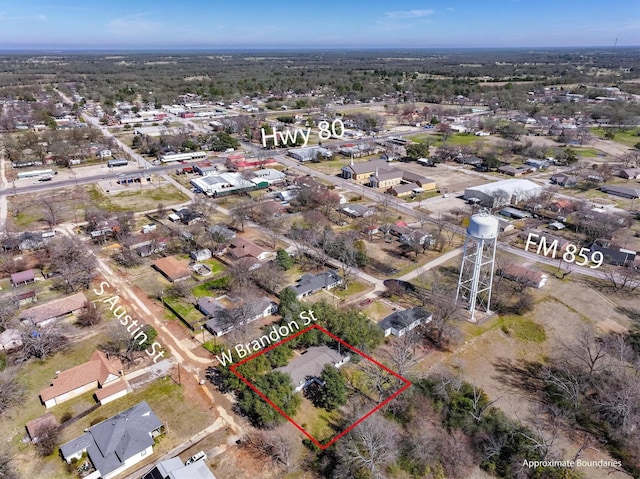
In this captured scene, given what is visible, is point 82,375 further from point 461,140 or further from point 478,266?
point 461,140

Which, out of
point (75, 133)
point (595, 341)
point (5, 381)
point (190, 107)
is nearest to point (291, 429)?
point (5, 381)

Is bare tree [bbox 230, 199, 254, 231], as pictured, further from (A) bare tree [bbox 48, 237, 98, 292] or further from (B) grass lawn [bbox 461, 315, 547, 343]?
(B) grass lawn [bbox 461, 315, 547, 343]

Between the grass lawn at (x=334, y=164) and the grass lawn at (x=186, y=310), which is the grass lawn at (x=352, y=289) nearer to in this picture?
the grass lawn at (x=186, y=310)

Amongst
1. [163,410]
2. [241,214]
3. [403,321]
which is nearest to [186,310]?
[163,410]

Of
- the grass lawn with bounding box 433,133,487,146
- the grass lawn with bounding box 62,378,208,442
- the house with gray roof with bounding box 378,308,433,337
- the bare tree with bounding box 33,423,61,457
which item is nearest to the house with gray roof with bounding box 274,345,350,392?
the house with gray roof with bounding box 378,308,433,337

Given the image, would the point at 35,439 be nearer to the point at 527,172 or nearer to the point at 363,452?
the point at 363,452
